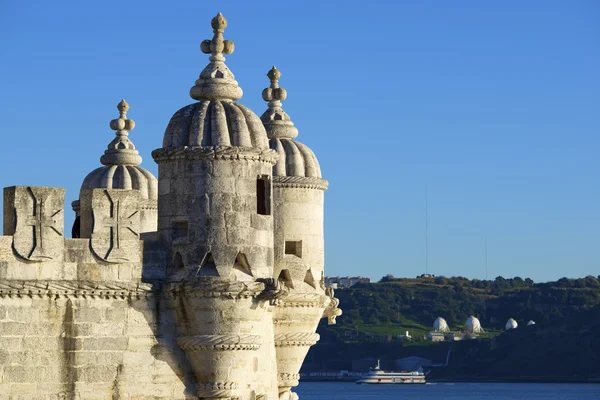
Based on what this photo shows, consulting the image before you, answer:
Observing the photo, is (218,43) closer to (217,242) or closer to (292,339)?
(217,242)

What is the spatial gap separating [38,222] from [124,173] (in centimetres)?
844

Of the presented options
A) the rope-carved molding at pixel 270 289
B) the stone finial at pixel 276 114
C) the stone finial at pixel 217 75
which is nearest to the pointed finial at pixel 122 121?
the stone finial at pixel 276 114

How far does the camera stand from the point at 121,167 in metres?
36.5

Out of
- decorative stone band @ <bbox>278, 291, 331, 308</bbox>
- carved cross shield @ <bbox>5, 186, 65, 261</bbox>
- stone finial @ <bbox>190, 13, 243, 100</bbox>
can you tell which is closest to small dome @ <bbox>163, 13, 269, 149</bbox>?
stone finial @ <bbox>190, 13, 243, 100</bbox>

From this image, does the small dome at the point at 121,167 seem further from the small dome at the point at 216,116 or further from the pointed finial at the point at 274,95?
the small dome at the point at 216,116

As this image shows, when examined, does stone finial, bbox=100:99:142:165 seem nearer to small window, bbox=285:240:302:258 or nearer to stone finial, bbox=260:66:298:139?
stone finial, bbox=260:66:298:139

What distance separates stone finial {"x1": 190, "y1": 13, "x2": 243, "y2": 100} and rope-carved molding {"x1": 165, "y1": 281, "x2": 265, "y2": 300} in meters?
3.76

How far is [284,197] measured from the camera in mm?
34938

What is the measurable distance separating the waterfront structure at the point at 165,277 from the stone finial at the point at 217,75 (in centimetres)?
3

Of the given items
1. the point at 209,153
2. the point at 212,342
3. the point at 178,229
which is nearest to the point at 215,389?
the point at 212,342

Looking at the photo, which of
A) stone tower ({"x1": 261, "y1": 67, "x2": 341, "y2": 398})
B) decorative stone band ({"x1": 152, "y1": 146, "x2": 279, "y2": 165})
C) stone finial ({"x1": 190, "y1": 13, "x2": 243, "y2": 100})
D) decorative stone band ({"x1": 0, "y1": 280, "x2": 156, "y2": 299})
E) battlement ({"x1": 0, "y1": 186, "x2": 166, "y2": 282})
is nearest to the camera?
decorative stone band ({"x1": 0, "y1": 280, "x2": 156, "y2": 299})

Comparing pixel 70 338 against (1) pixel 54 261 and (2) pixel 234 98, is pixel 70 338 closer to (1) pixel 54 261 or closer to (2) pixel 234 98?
(1) pixel 54 261

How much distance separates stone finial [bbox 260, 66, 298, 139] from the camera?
3597 cm

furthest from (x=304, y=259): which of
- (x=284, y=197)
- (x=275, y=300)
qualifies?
(x=275, y=300)
